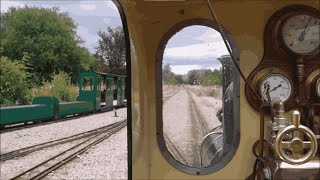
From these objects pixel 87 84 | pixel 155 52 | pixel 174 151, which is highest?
pixel 87 84

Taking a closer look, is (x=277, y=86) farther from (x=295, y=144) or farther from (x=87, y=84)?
(x=87, y=84)

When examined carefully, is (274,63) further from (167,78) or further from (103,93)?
(103,93)

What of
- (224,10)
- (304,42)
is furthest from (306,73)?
(224,10)

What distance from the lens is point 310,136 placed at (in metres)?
1.62

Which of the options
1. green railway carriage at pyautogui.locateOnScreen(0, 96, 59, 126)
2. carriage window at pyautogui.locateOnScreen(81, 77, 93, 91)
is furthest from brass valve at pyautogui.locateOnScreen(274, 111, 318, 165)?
carriage window at pyautogui.locateOnScreen(81, 77, 93, 91)

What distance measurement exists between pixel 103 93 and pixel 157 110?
19.4m

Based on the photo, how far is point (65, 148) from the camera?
13312 millimetres

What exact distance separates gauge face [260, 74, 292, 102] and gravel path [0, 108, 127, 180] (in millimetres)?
7445

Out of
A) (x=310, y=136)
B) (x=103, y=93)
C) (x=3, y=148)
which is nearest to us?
(x=310, y=136)

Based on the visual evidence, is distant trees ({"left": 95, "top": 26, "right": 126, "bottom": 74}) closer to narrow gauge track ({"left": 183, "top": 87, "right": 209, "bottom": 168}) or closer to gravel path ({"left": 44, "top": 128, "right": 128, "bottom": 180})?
gravel path ({"left": 44, "top": 128, "right": 128, "bottom": 180})

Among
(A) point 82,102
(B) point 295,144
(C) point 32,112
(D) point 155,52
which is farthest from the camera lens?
(A) point 82,102

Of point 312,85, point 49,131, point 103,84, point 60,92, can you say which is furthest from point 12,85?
point 312,85

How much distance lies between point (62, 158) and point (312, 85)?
10.1 m

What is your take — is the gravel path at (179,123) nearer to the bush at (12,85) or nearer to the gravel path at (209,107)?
the gravel path at (209,107)
